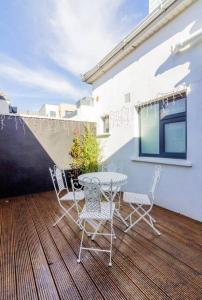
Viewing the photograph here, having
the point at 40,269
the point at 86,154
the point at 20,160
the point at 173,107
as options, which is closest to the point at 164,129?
the point at 173,107

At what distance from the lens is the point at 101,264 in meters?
1.99

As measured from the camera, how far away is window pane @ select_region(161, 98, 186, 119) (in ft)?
11.0

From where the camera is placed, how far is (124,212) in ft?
11.5

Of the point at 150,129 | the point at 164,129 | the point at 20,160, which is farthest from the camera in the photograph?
the point at 20,160

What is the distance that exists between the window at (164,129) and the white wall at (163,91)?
0.66ft

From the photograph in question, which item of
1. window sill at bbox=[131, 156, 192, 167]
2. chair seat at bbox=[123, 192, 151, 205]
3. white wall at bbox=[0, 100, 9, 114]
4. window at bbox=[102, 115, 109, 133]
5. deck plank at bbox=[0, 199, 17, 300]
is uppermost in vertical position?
white wall at bbox=[0, 100, 9, 114]

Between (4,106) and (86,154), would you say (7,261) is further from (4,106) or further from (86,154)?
(4,106)

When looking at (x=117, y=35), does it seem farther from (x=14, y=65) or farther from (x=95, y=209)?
(x=95, y=209)

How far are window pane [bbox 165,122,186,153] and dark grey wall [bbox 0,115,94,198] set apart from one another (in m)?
3.27

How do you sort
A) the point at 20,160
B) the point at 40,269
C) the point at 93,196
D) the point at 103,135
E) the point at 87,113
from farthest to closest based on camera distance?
the point at 87,113 → the point at 103,135 → the point at 20,160 → the point at 93,196 → the point at 40,269

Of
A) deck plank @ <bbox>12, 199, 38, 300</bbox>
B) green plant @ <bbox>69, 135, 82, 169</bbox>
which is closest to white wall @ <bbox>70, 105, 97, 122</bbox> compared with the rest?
green plant @ <bbox>69, 135, 82, 169</bbox>

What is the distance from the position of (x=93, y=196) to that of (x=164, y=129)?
236 cm

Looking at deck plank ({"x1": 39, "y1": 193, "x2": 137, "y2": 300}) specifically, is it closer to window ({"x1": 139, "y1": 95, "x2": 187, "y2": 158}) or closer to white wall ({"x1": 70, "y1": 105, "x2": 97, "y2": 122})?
window ({"x1": 139, "y1": 95, "x2": 187, "y2": 158})

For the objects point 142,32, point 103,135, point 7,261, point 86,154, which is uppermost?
point 142,32
